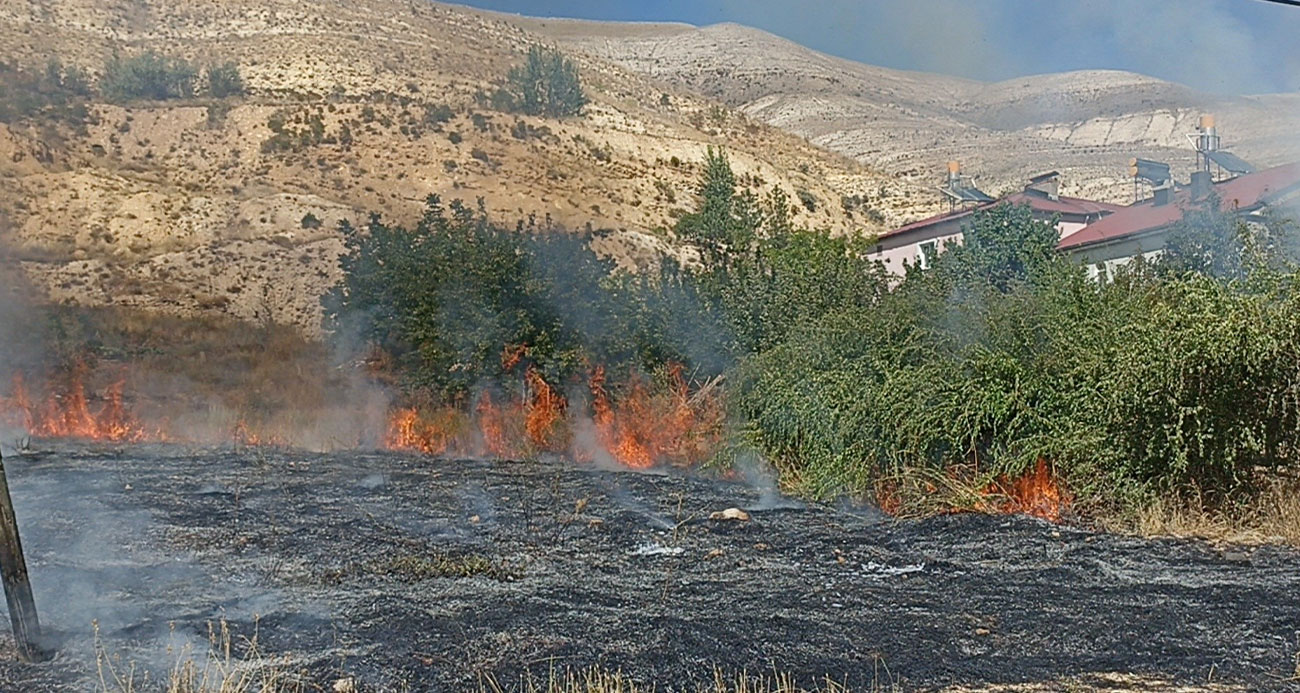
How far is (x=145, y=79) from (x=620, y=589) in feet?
164

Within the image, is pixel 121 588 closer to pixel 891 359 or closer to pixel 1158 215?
pixel 891 359

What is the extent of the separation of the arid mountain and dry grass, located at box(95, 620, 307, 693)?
92.0ft

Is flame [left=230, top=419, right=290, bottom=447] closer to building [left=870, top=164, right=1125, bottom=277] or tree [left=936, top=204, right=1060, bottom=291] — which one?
tree [left=936, top=204, right=1060, bottom=291]

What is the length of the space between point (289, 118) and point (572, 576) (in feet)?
147

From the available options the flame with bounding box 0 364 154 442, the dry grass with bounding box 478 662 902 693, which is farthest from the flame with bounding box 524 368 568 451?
the dry grass with bounding box 478 662 902 693

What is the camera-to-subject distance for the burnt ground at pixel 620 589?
6.50 meters

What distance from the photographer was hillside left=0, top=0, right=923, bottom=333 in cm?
3703

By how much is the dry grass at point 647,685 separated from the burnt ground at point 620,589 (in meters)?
0.11

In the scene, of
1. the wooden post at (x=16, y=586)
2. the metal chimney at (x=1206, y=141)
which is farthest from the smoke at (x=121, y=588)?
the metal chimney at (x=1206, y=141)

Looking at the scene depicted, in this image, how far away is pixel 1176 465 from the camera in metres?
10.2

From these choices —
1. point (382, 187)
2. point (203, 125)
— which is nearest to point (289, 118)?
point (203, 125)

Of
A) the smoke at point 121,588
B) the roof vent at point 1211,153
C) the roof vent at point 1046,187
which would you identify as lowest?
the smoke at point 121,588

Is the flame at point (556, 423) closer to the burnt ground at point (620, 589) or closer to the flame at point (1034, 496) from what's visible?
the burnt ground at point (620, 589)

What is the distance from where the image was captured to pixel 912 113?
88.3 meters
